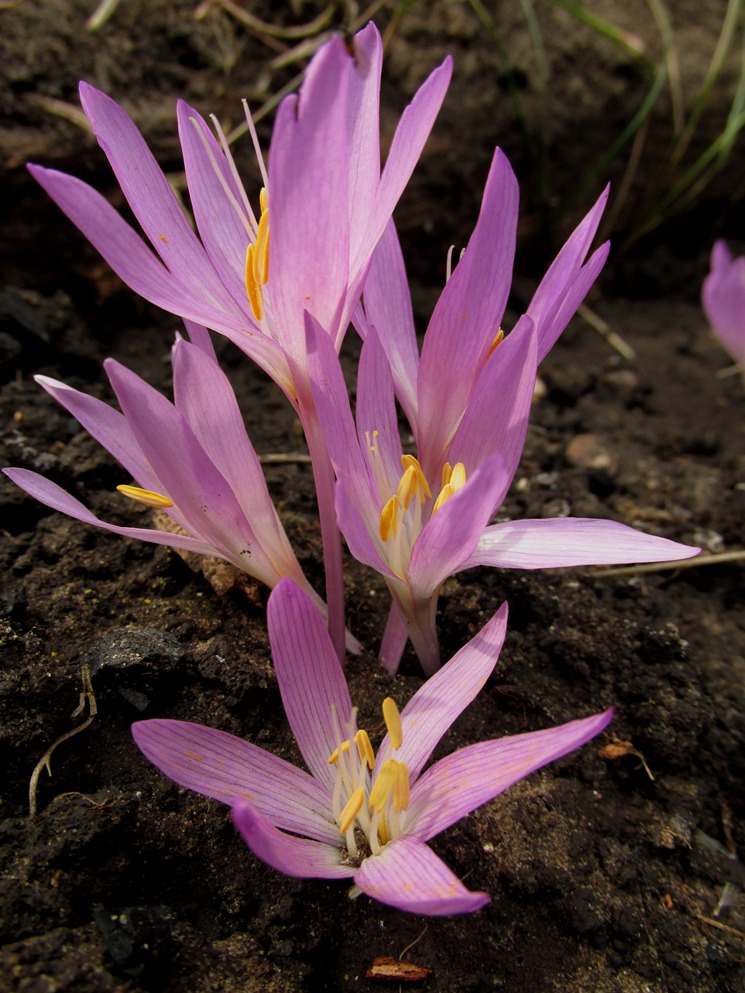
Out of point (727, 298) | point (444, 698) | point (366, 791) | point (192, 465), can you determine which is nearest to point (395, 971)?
point (366, 791)

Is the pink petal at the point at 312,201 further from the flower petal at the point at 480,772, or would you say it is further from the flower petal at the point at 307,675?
the flower petal at the point at 480,772

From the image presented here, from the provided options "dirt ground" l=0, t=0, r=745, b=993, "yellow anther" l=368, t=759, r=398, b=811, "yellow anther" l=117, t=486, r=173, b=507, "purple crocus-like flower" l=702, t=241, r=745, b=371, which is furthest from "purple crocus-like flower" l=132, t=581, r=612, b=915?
"purple crocus-like flower" l=702, t=241, r=745, b=371

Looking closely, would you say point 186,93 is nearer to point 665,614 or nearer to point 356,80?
point 356,80

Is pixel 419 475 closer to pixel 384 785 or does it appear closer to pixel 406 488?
pixel 406 488

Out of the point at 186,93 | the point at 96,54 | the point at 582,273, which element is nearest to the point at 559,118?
the point at 186,93

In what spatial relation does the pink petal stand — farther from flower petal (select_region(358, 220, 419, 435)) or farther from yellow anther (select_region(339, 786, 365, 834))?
yellow anther (select_region(339, 786, 365, 834))

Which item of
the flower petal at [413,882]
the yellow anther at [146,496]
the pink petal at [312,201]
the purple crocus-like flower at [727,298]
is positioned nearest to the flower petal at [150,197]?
the pink petal at [312,201]
